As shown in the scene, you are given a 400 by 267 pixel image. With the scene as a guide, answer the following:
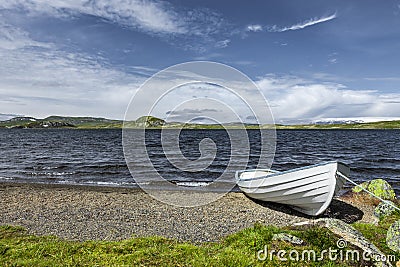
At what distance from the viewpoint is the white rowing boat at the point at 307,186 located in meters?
12.8

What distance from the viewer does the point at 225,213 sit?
1414 centimetres

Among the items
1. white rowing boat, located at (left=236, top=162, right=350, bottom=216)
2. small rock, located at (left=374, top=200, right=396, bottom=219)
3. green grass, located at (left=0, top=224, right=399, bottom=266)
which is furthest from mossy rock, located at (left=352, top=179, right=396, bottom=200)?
green grass, located at (left=0, top=224, right=399, bottom=266)

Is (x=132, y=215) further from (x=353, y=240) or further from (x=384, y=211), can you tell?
(x=384, y=211)

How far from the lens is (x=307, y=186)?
44.0 feet

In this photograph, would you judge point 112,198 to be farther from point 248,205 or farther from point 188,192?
point 248,205

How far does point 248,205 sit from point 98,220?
7.62 m

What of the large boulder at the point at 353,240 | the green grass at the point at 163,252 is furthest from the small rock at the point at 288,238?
the large boulder at the point at 353,240

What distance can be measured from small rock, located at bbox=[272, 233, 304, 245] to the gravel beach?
361 cm

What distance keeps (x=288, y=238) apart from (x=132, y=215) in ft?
26.9

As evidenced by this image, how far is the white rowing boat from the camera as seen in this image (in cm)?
1280

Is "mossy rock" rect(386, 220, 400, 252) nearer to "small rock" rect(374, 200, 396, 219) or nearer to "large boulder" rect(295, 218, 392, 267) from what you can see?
"large boulder" rect(295, 218, 392, 267)

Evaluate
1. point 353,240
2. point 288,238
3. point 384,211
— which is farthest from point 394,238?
point 384,211

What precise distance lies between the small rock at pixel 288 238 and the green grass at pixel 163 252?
11 centimetres

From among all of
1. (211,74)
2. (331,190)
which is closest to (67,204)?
(211,74)
